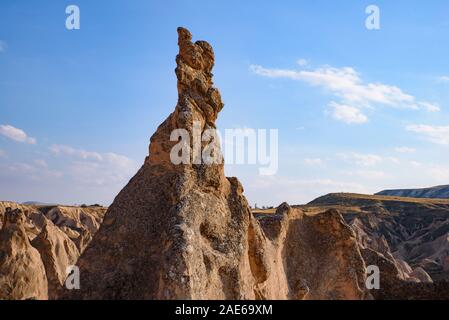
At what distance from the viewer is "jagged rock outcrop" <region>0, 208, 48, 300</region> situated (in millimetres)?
11992

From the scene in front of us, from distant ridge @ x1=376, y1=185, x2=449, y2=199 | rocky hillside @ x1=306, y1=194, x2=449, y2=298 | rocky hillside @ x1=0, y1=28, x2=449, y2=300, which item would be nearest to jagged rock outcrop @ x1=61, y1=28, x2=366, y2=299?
rocky hillside @ x1=0, y1=28, x2=449, y2=300

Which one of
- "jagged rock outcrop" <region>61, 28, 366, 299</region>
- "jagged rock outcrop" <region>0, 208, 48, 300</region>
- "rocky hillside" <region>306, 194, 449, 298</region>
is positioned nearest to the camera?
"jagged rock outcrop" <region>61, 28, 366, 299</region>

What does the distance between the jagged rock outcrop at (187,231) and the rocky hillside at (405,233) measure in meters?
5.94

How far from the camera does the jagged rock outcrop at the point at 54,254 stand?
17578mm

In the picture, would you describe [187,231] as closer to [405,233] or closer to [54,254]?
[54,254]

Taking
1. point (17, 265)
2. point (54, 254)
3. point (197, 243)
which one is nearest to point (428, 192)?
point (54, 254)

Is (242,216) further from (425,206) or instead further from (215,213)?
(425,206)

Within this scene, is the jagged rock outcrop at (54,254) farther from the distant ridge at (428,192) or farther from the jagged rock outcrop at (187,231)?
the distant ridge at (428,192)

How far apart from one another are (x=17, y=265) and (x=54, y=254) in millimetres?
7415

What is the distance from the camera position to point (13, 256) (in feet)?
41.1

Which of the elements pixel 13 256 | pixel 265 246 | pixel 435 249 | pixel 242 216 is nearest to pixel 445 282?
pixel 265 246

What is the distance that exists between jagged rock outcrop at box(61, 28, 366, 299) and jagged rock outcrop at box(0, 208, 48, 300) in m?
4.50

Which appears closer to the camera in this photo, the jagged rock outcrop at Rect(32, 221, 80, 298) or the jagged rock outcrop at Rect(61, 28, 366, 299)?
the jagged rock outcrop at Rect(61, 28, 366, 299)

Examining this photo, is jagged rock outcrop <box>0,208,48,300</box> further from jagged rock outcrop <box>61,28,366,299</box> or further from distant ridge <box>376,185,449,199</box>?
distant ridge <box>376,185,449,199</box>
